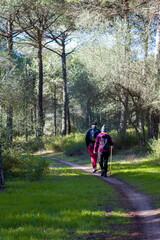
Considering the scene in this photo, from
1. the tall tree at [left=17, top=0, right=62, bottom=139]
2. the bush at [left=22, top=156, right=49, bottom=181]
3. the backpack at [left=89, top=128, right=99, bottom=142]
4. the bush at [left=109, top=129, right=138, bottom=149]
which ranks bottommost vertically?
the bush at [left=22, top=156, right=49, bottom=181]

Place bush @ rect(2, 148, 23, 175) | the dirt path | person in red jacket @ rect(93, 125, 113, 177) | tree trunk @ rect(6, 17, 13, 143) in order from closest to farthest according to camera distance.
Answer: the dirt path, bush @ rect(2, 148, 23, 175), person in red jacket @ rect(93, 125, 113, 177), tree trunk @ rect(6, 17, 13, 143)

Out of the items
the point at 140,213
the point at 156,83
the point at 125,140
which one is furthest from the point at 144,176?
the point at 125,140

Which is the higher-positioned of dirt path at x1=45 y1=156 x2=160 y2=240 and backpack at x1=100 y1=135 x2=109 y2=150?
backpack at x1=100 y1=135 x2=109 y2=150

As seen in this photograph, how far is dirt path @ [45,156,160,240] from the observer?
491 centimetres

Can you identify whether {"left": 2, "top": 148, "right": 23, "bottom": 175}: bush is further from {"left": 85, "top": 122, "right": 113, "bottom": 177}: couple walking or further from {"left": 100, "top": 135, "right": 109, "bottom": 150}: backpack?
{"left": 100, "top": 135, "right": 109, "bottom": 150}: backpack

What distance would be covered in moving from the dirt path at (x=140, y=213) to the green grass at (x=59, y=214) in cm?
24

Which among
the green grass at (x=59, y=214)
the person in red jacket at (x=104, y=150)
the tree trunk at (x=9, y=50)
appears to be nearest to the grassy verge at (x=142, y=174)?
the person in red jacket at (x=104, y=150)

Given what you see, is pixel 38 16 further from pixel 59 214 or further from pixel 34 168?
pixel 59 214

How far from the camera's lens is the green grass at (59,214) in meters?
4.68

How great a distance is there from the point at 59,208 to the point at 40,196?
1272mm

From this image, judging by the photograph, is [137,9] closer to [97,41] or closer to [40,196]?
[97,41]

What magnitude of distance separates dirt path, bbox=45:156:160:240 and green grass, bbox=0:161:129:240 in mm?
242

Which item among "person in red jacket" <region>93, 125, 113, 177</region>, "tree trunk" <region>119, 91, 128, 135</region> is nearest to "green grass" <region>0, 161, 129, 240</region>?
"person in red jacket" <region>93, 125, 113, 177</region>

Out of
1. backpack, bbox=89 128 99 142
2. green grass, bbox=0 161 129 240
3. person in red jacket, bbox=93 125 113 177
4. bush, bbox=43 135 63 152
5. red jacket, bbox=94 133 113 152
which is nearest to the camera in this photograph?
green grass, bbox=0 161 129 240
